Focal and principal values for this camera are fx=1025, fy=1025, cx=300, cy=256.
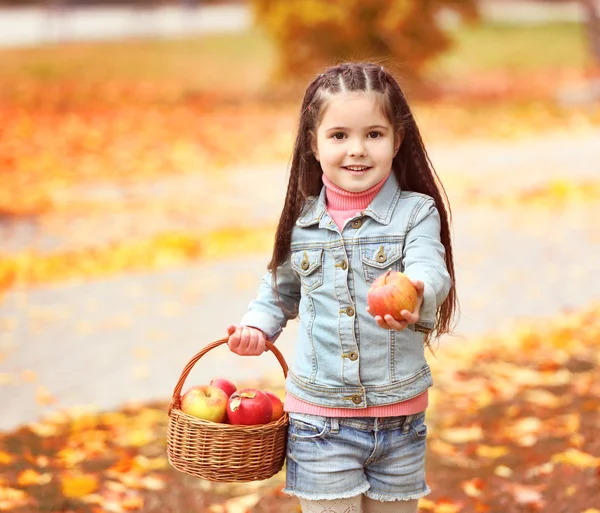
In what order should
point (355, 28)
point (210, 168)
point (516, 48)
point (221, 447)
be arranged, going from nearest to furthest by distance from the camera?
point (221, 447) → point (210, 168) → point (355, 28) → point (516, 48)

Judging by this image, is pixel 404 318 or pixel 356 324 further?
pixel 356 324

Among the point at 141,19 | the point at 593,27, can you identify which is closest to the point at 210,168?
the point at 593,27

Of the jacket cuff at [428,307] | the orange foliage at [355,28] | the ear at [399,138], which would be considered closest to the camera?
the jacket cuff at [428,307]

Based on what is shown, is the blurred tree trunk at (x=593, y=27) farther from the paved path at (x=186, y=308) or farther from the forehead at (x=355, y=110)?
the forehead at (x=355, y=110)

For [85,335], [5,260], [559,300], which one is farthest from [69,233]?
[559,300]

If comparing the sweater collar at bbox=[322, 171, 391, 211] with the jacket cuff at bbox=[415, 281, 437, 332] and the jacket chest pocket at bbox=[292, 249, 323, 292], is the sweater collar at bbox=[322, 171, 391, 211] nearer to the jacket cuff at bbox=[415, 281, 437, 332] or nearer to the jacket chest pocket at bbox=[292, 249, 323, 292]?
the jacket chest pocket at bbox=[292, 249, 323, 292]

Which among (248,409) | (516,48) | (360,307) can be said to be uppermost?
(516,48)

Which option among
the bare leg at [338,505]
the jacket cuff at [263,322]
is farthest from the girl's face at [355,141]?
the bare leg at [338,505]

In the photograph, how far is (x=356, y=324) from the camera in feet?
8.31

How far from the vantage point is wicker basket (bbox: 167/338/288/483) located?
2.50 m

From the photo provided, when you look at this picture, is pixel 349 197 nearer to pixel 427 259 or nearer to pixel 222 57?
pixel 427 259

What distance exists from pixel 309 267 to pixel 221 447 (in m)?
0.50

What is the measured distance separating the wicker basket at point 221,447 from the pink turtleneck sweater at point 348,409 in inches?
3.2

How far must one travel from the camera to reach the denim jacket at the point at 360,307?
2.52 m
